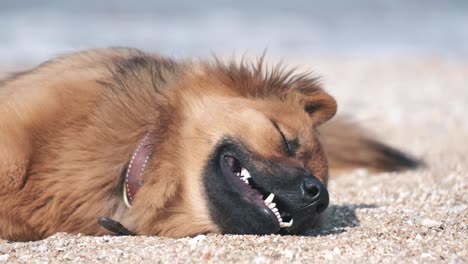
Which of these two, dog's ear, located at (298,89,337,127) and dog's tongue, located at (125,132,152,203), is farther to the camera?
dog's ear, located at (298,89,337,127)

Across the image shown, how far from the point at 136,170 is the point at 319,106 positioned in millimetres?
1448

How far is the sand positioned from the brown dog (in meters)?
0.18

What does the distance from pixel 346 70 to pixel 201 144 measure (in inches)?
458

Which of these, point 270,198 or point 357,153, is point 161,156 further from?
point 357,153

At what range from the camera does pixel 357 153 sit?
7574 mm

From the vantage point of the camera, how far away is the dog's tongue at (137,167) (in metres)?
4.74

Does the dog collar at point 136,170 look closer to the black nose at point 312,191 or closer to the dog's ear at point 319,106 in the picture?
the black nose at point 312,191

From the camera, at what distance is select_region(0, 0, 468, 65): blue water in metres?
19.0

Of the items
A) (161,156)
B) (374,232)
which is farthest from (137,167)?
(374,232)

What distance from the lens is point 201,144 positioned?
4684 millimetres

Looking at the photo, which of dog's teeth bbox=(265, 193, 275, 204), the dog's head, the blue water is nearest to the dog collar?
the dog's head

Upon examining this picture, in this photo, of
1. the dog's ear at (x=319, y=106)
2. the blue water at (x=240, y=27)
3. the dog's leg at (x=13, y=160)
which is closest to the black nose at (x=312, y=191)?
the dog's ear at (x=319, y=106)

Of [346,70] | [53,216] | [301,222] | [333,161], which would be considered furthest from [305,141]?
[346,70]

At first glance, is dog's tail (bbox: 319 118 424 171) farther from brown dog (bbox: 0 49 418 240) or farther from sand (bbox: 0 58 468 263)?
brown dog (bbox: 0 49 418 240)
